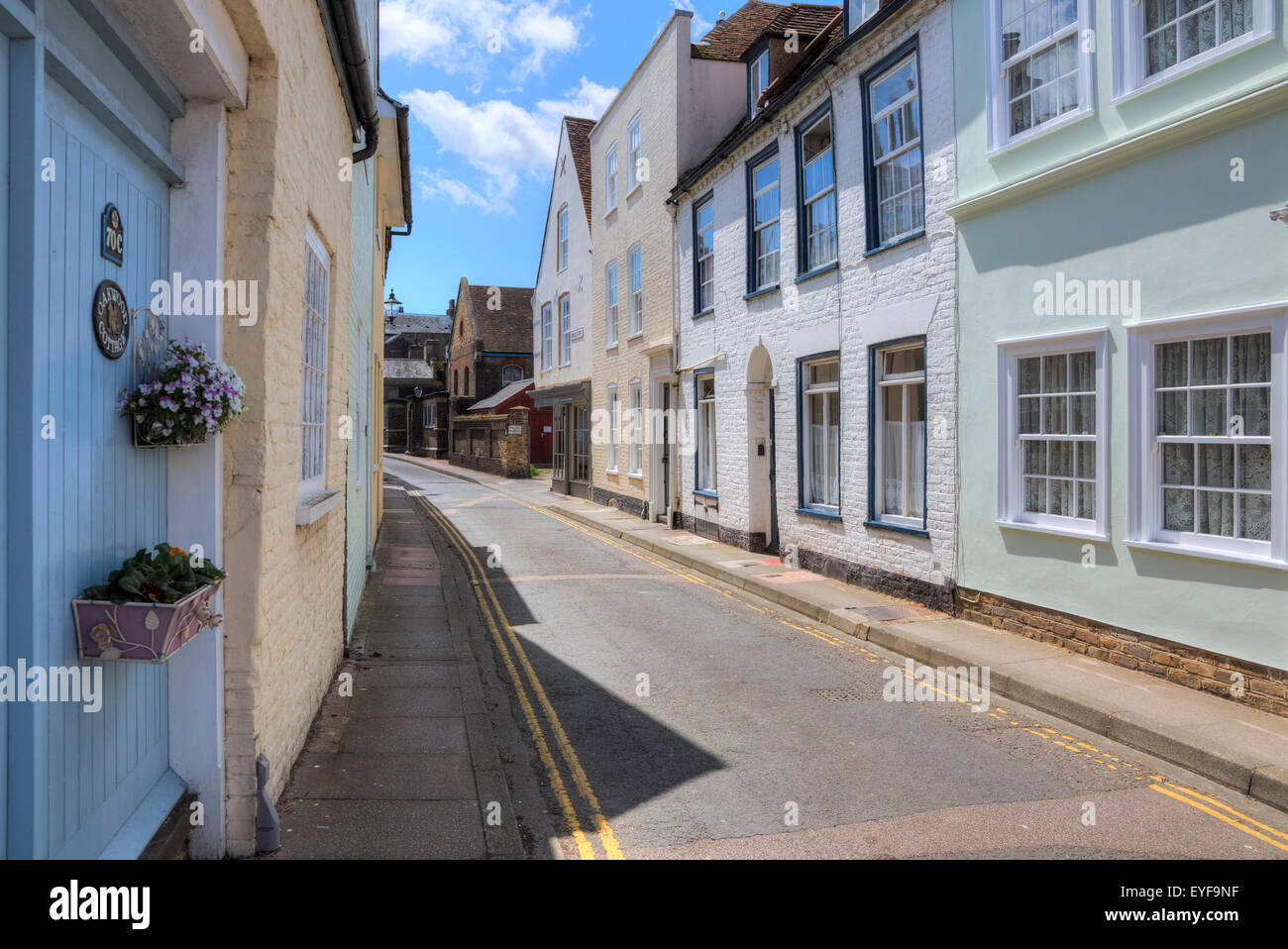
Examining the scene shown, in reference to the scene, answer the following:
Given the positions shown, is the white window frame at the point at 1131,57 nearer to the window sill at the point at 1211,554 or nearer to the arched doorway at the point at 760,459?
the window sill at the point at 1211,554

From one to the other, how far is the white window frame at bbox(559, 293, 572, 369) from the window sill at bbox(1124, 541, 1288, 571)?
71.4 feet

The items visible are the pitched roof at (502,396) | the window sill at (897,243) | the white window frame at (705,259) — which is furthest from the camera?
the pitched roof at (502,396)

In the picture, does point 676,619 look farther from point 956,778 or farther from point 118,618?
point 118,618

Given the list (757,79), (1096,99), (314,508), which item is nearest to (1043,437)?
(1096,99)

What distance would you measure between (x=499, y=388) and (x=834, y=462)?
135ft

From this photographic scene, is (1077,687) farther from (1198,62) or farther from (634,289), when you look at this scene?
(634,289)

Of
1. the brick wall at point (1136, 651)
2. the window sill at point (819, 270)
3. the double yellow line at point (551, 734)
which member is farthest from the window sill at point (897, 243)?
the double yellow line at point (551, 734)

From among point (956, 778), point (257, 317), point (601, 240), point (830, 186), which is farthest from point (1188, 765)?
point (601, 240)

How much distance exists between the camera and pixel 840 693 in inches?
298

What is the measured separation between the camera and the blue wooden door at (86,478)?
2.82m

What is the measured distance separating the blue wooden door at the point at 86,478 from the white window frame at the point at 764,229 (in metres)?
11.5

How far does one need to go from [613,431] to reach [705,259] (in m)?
6.87

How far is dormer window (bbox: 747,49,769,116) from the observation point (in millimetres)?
15500

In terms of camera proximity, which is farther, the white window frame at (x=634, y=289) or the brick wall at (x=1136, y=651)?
the white window frame at (x=634, y=289)
